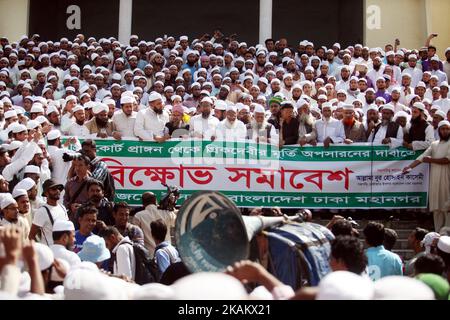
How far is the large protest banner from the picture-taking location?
12.8 m

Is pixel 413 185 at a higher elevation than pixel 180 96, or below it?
below

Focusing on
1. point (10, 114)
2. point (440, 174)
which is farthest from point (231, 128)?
point (10, 114)

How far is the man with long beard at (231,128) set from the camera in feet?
42.8

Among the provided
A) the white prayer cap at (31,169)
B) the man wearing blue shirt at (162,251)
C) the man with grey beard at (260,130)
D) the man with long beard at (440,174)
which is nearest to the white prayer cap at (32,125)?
the white prayer cap at (31,169)

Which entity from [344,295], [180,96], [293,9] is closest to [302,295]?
[344,295]

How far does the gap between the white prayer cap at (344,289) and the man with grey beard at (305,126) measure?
8893mm

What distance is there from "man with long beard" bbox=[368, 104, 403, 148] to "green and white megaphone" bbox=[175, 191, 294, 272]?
7.72m

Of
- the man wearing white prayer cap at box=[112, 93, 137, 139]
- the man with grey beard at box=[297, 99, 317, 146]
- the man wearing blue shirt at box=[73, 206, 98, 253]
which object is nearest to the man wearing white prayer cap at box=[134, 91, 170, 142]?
the man wearing white prayer cap at box=[112, 93, 137, 139]

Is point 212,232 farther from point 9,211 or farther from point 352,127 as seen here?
point 352,127

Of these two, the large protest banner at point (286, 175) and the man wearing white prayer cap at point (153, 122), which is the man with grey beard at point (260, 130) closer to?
the large protest banner at point (286, 175)

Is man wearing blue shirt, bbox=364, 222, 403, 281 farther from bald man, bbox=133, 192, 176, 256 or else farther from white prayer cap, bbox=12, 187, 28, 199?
white prayer cap, bbox=12, 187, 28, 199

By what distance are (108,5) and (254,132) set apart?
1450cm

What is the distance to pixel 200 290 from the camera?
3781 millimetres

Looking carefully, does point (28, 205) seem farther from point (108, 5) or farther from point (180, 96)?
point (108, 5)
